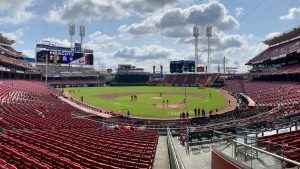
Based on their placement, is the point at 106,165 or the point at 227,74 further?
the point at 227,74

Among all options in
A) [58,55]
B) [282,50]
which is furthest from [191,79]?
[58,55]

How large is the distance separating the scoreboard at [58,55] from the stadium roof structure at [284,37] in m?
62.2

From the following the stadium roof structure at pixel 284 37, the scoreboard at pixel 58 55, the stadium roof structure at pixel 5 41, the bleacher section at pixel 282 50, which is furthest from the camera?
the scoreboard at pixel 58 55

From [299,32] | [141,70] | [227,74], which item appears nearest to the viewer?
[299,32]

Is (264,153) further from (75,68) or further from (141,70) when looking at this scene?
(141,70)

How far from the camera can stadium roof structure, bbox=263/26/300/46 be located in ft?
220

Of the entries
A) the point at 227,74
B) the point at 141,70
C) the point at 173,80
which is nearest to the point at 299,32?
the point at 227,74

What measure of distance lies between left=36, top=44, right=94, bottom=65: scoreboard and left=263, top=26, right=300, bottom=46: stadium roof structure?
62.2m

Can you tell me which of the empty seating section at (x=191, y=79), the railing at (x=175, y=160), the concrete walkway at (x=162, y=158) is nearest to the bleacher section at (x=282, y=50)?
the empty seating section at (x=191, y=79)

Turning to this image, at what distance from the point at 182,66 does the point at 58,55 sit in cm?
4499

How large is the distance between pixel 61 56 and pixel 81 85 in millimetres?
12513

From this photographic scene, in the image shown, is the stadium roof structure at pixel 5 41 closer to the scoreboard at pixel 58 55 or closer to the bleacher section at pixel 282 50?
the scoreboard at pixel 58 55

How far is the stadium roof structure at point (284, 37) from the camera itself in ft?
220

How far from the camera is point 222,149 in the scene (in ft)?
34.3
